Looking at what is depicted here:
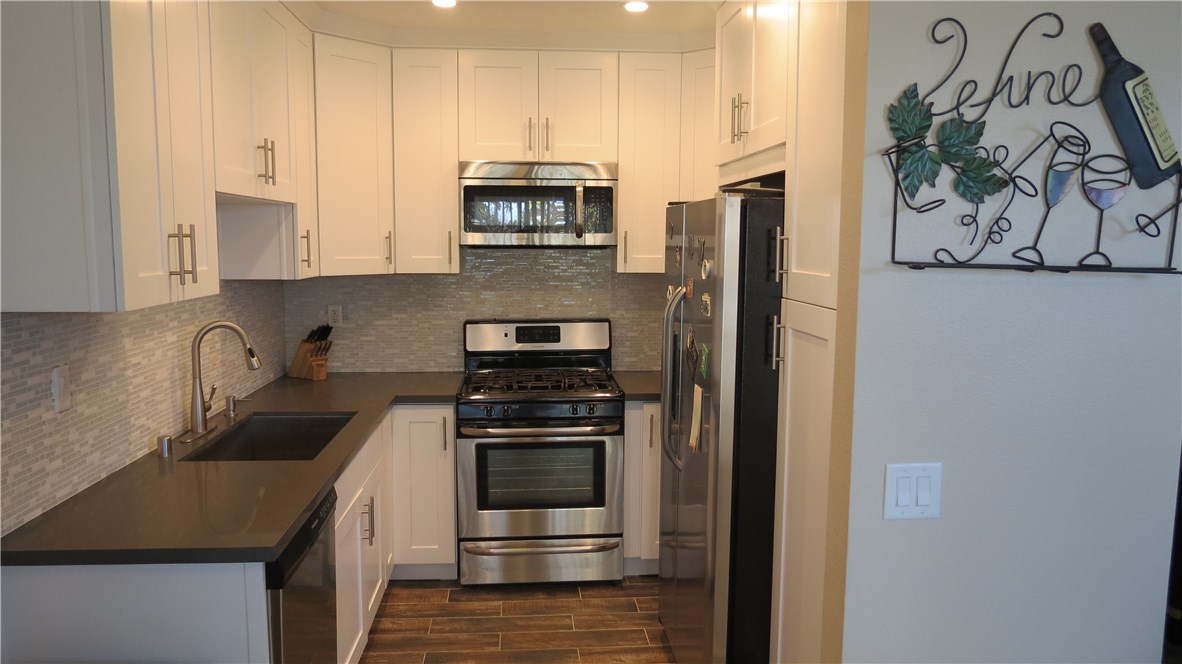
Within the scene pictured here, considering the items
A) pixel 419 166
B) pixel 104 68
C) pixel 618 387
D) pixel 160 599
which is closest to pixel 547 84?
pixel 419 166

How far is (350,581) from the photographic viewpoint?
2.61m

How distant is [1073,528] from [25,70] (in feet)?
7.67

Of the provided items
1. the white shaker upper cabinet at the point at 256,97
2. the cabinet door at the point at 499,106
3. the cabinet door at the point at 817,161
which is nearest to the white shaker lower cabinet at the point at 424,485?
the white shaker upper cabinet at the point at 256,97

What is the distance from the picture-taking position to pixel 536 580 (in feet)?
11.5

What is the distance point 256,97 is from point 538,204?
1.36 metres

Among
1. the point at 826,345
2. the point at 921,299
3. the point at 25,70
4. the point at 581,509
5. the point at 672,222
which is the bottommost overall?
the point at 581,509

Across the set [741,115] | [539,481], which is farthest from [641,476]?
[741,115]

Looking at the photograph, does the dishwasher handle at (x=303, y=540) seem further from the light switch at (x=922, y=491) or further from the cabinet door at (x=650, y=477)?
the cabinet door at (x=650, y=477)

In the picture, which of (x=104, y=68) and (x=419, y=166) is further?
(x=419, y=166)

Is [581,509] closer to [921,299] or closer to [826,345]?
[826,345]

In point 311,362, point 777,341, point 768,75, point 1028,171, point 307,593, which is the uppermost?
point 768,75

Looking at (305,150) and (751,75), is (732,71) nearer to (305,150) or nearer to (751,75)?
(751,75)

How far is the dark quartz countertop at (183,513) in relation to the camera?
5.57 ft

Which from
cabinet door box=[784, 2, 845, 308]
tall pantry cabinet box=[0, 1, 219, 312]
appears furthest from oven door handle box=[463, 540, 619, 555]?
tall pantry cabinet box=[0, 1, 219, 312]
